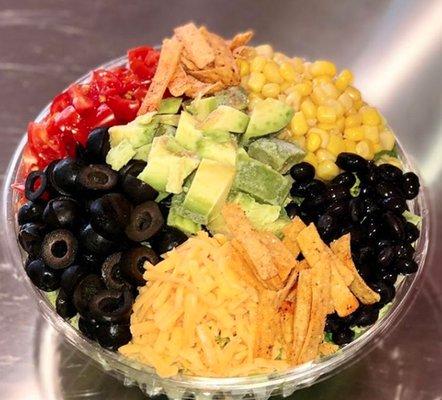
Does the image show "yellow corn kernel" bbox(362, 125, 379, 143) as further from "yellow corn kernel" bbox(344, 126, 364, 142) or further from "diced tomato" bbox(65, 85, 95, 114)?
"diced tomato" bbox(65, 85, 95, 114)

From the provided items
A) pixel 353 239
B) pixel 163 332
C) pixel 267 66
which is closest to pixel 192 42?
pixel 267 66

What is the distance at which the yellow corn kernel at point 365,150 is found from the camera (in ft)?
9.74

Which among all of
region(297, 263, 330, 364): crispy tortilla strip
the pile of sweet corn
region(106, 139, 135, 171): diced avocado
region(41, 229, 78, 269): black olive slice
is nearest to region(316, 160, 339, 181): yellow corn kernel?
the pile of sweet corn

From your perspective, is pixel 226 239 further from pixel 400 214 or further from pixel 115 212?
pixel 400 214

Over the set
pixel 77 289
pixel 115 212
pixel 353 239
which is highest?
pixel 353 239

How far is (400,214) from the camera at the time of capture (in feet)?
8.99

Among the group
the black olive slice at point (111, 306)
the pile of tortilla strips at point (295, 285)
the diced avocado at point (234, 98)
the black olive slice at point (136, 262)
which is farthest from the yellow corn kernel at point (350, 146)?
the black olive slice at point (111, 306)

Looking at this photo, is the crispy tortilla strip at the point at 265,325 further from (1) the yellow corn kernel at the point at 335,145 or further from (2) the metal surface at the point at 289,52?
(1) the yellow corn kernel at the point at 335,145

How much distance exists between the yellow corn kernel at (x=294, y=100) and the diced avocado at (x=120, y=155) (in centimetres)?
72

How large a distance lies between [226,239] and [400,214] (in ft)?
2.27

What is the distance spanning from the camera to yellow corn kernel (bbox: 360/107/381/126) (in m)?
3.06

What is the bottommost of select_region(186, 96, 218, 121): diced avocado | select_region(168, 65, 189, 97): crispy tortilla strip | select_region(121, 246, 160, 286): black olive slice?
select_region(121, 246, 160, 286): black olive slice

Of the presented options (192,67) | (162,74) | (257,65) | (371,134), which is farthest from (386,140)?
(162,74)

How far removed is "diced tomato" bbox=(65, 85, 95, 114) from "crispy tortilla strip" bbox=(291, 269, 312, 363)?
1148 mm
